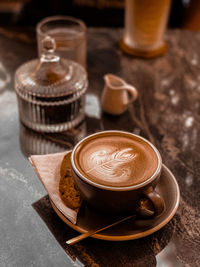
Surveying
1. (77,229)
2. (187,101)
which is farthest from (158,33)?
(77,229)

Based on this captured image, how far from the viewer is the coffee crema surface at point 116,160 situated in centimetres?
64

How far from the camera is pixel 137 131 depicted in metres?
0.98

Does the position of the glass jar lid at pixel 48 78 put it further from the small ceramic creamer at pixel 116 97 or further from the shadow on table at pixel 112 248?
the shadow on table at pixel 112 248

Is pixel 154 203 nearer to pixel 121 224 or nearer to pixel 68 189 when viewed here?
pixel 121 224

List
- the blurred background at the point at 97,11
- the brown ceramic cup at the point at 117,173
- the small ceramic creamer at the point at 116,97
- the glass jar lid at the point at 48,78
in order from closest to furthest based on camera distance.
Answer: the brown ceramic cup at the point at 117,173, the glass jar lid at the point at 48,78, the small ceramic creamer at the point at 116,97, the blurred background at the point at 97,11

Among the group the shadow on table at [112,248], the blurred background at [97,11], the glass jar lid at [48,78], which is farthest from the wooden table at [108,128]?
the blurred background at [97,11]

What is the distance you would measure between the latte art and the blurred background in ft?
4.96

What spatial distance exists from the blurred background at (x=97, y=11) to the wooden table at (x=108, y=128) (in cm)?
57

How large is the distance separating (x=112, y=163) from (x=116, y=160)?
1 cm

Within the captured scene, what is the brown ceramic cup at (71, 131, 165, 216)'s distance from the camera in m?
0.61

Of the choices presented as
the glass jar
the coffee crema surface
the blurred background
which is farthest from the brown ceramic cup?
the blurred background

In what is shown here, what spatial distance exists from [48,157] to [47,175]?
0.16 ft

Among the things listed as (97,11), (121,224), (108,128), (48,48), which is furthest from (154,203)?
(97,11)

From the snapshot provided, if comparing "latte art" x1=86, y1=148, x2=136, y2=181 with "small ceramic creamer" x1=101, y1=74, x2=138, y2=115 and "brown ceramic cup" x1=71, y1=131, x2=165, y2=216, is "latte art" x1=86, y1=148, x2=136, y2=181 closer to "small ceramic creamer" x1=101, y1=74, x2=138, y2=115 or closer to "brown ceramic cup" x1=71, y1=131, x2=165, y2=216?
"brown ceramic cup" x1=71, y1=131, x2=165, y2=216
